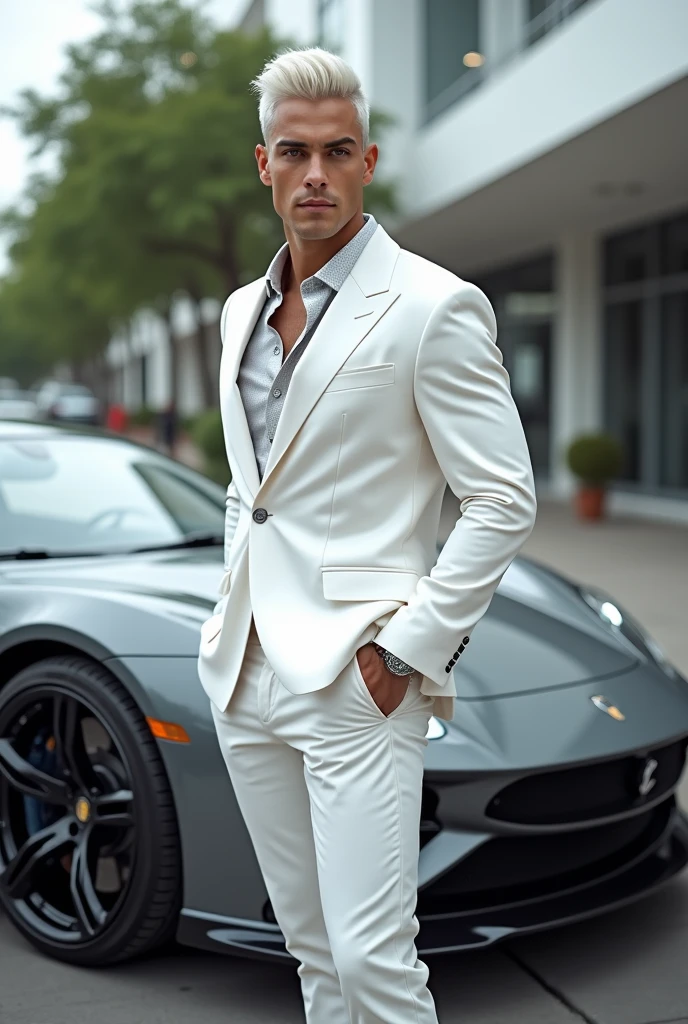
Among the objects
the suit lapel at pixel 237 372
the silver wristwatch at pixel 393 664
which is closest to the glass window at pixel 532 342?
the suit lapel at pixel 237 372

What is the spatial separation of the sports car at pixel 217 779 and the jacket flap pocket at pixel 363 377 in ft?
3.49

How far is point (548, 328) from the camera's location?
730 inches

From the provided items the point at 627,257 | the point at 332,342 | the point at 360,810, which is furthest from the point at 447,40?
the point at 360,810

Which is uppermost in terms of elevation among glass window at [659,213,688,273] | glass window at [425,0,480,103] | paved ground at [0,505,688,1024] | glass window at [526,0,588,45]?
glass window at [425,0,480,103]

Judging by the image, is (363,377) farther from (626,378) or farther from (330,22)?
(330,22)

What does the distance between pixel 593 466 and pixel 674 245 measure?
291 cm

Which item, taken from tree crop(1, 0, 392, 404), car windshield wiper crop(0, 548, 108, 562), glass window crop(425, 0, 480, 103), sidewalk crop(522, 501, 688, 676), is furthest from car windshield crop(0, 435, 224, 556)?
glass window crop(425, 0, 480, 103)

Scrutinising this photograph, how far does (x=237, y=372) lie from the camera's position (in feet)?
6.90

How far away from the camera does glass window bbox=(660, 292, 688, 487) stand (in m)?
14.3

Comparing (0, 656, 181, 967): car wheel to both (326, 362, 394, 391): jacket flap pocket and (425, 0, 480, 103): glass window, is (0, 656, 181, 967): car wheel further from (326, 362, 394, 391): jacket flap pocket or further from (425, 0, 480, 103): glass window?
(425, 0, 480, 103): glass window

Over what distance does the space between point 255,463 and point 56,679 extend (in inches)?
48.2

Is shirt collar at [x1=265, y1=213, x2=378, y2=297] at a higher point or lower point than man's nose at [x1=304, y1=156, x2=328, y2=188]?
lower

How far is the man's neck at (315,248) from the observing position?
1.99 meters

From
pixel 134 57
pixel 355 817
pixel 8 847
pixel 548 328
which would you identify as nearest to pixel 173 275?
pixel 134 57
